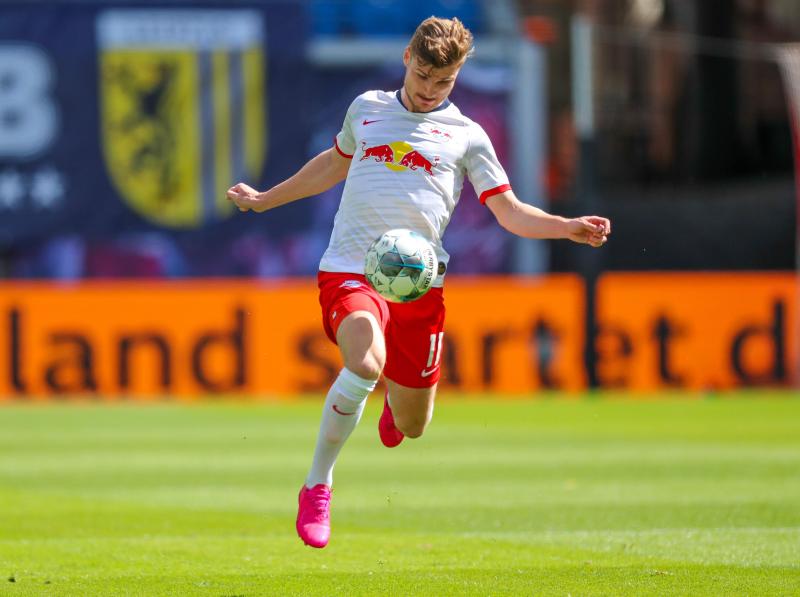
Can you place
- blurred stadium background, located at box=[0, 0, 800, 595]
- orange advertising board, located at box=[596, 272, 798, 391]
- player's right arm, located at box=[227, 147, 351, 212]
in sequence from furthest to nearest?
orange advertising board, located at box=[596, 272, 798, 391]
blurred stadium background, located at box=[0, 0, 800, 595]
player's right arm, located at box=[227, 147, 351, 212]

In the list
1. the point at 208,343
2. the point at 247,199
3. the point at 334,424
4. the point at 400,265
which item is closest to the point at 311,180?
the point at 247,199

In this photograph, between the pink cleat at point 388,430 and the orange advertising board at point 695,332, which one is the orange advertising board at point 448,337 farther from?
the pink cleat at point 388,430

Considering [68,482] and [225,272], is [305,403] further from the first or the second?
[68,482]

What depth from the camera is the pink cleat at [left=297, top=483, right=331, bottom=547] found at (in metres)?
7.39

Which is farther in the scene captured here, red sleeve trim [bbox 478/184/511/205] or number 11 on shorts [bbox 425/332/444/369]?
number 11 on shorts [bbox 425/332/444/369]

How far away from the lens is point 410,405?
8.43 m

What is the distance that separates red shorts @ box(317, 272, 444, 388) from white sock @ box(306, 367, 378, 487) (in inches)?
15.1

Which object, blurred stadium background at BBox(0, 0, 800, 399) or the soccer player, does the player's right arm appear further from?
blurred stadium background at BBox(0, 0, 800, 399)

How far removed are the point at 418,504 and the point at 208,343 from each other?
35.3 feet

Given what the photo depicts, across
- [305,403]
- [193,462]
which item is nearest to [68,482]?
[193,462]

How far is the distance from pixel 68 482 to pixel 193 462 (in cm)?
170

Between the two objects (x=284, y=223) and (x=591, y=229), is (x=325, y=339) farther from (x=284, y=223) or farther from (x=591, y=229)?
(x=591, y=229)

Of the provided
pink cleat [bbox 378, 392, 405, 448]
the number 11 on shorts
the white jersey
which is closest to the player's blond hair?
the white jersey

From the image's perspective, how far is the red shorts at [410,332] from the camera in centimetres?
797
